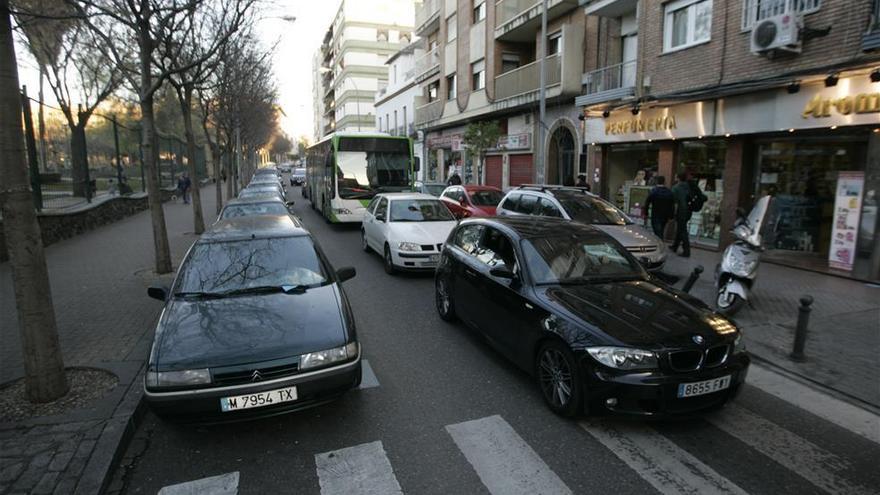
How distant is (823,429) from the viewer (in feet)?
13.3

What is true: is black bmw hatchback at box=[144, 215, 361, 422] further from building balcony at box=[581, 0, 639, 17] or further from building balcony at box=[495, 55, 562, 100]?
building balcony at box=[495, 55, 562, 100]

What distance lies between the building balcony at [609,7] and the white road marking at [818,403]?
43.8 ft

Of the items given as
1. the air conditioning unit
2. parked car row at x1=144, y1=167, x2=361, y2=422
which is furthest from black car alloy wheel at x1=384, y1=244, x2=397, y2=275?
the air conditioning unit

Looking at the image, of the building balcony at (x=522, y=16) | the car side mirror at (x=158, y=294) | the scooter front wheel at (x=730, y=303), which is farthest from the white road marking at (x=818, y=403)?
the building balcony at (x=522, y=16)

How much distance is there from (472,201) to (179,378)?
40.5ft

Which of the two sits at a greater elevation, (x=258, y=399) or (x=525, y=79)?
(x=525, y=79)

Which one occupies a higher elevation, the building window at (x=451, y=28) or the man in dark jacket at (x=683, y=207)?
the building window at (x=451, y=28)

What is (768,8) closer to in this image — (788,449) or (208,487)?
(788,449)

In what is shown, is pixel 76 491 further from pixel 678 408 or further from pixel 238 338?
pixel 678 408

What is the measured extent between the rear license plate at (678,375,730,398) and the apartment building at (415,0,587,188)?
1375 cm

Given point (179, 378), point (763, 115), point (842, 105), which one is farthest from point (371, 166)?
point (179, 378)

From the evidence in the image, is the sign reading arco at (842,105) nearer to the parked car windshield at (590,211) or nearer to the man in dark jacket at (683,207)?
the man in dark jacket at (683,207)

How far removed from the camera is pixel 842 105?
9.04 metres

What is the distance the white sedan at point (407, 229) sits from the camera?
920cm
